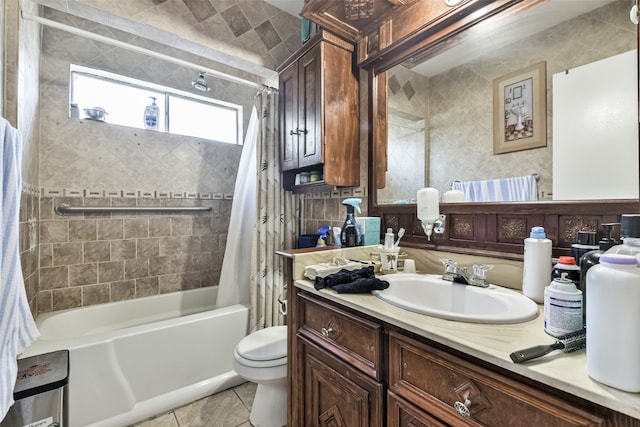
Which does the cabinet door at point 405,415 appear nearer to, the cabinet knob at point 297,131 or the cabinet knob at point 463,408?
the cabinet knob at point 463,408

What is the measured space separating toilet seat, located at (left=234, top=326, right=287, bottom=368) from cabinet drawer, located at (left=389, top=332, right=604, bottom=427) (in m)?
0.82

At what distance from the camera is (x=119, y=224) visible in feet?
7.02

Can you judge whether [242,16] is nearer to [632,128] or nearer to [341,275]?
[341,275]

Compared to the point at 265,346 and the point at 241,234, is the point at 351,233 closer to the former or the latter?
the point at 265,346

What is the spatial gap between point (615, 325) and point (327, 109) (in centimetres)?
151

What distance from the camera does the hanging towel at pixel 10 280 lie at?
91cm

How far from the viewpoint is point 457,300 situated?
102 cm

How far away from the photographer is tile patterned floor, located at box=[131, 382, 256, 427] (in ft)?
4.94

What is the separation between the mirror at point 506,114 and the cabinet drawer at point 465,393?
Answer: 0.73 meters

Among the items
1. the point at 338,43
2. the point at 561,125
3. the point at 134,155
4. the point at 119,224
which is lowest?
the point at 119,224

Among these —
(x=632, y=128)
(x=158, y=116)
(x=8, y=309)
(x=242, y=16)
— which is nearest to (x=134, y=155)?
(x=158, y=116)

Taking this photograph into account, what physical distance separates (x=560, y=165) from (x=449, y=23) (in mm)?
796

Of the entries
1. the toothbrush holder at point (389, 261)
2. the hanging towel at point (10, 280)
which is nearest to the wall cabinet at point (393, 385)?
the toothbrush holder at point (389, 261)

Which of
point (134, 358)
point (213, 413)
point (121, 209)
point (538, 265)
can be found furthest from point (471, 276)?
point (121, 209)
